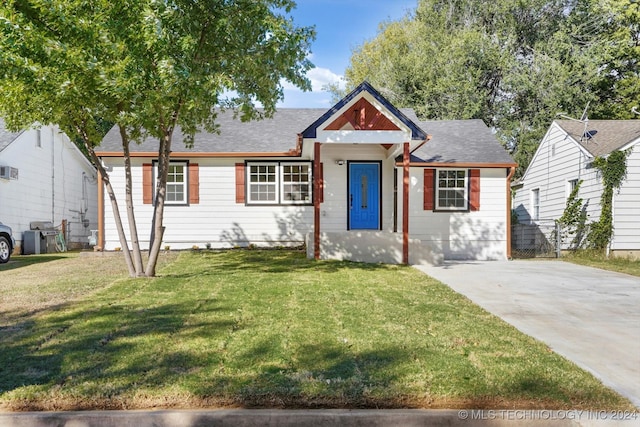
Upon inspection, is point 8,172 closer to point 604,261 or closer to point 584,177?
point 604,261

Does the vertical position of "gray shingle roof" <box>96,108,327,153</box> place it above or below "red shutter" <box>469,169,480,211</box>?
above

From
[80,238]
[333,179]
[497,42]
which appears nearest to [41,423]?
[333,179]

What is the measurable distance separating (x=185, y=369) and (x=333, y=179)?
420 inches

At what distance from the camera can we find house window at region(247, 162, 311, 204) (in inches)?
565

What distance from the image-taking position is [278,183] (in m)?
14.4

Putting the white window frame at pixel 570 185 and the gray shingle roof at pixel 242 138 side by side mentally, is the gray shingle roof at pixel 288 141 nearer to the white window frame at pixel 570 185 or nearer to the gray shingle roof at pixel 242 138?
the gray shingle roof at pixel 242 138

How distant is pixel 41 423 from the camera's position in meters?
3.01

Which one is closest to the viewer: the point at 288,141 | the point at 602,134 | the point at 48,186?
the point at 288,141

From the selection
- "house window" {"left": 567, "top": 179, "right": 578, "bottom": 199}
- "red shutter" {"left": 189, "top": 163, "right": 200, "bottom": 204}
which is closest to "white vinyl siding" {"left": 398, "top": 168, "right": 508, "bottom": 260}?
"house window" {"left": 567, "top": 179, "right": 578, "bottom": 199}

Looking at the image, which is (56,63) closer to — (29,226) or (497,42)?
(29,226)

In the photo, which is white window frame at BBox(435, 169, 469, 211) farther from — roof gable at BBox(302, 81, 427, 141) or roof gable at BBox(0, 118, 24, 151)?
roof gable at BBox(0, 118, 24, 151)

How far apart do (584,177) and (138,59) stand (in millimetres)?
13938

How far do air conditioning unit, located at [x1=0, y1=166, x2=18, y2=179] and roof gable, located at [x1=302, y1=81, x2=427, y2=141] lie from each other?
35.1 ft

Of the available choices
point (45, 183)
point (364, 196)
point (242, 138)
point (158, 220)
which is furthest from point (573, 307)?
point (45, 183)
